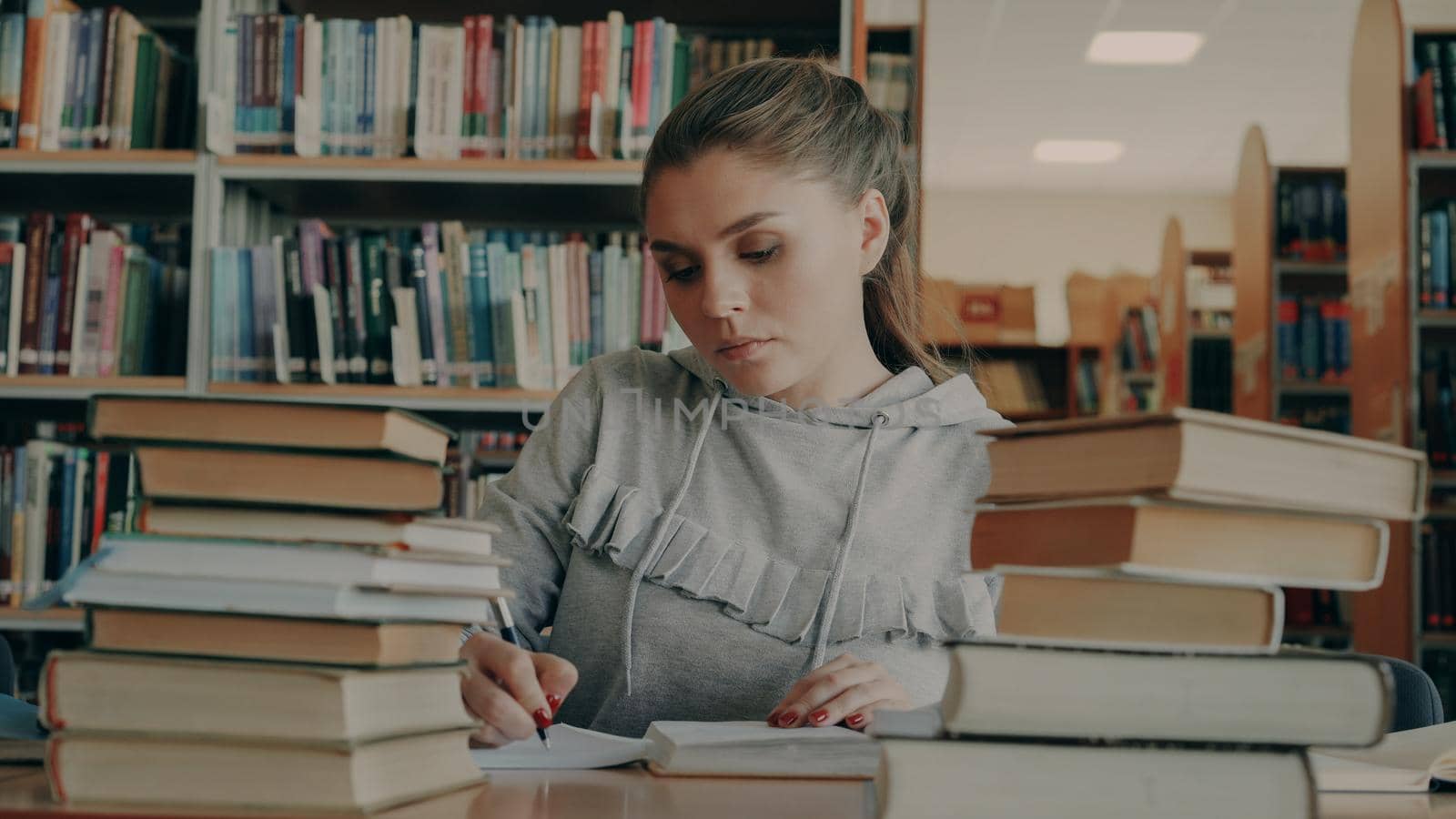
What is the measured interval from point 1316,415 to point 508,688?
15.4 feet

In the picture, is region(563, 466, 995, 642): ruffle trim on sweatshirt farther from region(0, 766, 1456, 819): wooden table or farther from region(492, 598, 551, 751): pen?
region(0, 766, 1456, 819): wooden table

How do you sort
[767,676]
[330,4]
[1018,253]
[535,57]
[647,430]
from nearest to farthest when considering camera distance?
[767,676], [647,430], [535,57], [330,4], [1018,253]

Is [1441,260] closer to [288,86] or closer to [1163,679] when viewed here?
[288,86]

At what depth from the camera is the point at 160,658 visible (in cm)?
63

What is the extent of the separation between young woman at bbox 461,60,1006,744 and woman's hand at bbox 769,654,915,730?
214 mm

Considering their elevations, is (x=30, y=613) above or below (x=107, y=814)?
below

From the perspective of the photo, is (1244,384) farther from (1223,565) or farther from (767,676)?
(1223,565)

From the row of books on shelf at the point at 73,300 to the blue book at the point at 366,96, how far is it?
453 mm

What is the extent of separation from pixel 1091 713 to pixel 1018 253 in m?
8.26

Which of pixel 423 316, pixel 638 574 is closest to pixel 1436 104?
pixel 423 316

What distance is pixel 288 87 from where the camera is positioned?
93.4 inches

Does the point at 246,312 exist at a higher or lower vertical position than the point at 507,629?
higher

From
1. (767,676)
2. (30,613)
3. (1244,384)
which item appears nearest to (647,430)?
(767,676)

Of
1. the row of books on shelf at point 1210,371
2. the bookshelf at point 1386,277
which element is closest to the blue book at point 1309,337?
the bookshelf at point 1386,277
